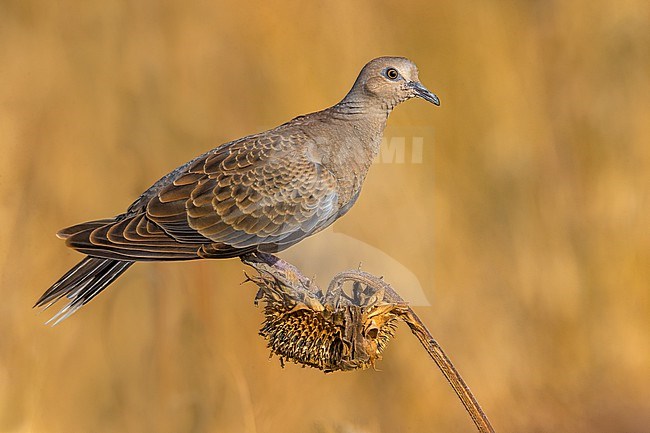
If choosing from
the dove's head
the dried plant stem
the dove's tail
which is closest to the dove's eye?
the dove's head

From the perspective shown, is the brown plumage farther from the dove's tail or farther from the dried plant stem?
the dried plant stem

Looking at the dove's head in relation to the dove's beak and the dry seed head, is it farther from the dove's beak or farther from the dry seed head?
the dry seed head

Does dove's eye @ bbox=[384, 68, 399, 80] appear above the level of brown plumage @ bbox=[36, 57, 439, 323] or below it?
above

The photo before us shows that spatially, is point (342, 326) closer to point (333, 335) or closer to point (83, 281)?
point (333, 335)

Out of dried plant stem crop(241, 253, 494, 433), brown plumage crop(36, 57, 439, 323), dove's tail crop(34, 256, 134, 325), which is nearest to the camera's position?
dried plant stem crop(241, 253, 494, 433)

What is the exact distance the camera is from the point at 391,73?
267 cm

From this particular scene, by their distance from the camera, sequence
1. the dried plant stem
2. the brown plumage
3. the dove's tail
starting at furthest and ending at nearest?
1. the dove's tail
2. the brown plumage
3. the dried plant stem

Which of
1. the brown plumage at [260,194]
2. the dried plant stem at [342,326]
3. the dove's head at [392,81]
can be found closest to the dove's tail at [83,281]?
the brown plumage at [260,194]

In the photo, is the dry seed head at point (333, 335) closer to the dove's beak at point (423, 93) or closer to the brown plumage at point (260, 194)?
the brown plumage at point (260, 194)

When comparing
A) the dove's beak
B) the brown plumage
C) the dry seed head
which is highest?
the dove's beak

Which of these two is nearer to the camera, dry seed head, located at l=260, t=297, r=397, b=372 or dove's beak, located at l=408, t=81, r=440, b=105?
dry seed head, located at l=260, t=297, r=397, b=372

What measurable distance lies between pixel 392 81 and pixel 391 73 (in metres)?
0.02

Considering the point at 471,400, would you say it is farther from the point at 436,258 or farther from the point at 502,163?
the point at 502,163

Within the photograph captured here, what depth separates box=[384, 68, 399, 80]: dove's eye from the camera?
2.67 metres
